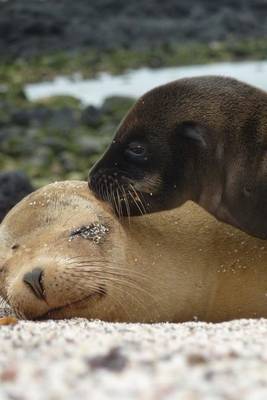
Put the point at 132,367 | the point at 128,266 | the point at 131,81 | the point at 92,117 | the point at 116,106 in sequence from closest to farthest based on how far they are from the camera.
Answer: the point at 132,367, the point at 128,266, the point at 92,117, the point at 116,106, the point at 131,81

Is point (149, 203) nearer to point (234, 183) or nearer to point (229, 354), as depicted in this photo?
point (234, 183)

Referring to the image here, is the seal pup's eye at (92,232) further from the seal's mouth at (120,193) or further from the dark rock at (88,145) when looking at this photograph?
the dark rock at (88,145)

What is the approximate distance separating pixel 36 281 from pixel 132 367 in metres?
1.89

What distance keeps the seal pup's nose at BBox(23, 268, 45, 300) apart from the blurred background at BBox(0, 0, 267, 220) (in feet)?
11.9

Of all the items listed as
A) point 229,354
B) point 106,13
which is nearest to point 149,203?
point 229,354

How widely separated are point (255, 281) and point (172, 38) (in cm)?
4078

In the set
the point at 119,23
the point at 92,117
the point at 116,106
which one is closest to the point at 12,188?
the point at 92,117

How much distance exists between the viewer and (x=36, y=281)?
12.6 ft

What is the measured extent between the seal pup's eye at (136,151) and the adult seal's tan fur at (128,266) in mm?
300

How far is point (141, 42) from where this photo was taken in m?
41.5

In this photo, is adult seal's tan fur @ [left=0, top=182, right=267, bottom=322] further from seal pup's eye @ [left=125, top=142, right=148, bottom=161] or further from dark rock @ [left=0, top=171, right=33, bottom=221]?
dark rock @ [left=0, top=171, right=33, bottom=221]

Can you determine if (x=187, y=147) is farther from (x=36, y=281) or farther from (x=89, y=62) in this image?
(x=89, y=62)

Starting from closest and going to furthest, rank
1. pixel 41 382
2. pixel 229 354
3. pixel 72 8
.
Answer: pixel 41 382 → pixel 229 354 → pixel 72 8

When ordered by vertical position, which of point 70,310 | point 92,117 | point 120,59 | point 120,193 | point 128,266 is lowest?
point 120,59
